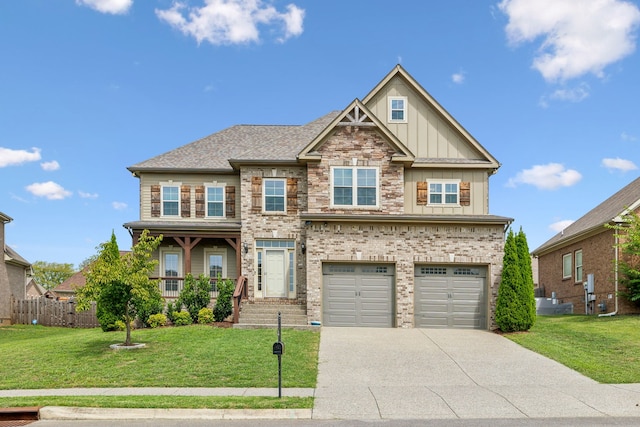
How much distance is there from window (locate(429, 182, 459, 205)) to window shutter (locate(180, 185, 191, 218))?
33.9 ft

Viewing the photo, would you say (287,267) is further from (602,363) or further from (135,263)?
(602,363)

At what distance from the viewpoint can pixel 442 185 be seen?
2395cm

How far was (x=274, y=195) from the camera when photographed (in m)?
23.5

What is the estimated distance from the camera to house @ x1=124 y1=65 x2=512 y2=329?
21.5 metres

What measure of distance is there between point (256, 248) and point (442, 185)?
8.11m

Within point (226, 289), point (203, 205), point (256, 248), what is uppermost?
point (203, 205)

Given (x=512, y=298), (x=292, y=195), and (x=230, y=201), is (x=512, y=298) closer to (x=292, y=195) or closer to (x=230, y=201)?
(x=292, y=195)

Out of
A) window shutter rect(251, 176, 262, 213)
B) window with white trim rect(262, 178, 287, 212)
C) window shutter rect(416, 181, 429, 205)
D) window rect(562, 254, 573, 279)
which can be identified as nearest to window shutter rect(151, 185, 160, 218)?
window shutter rect(251, 176, 262, 213)

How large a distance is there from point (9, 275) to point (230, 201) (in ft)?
53.7

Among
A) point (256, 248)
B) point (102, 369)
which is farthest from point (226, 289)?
point (102, 369)

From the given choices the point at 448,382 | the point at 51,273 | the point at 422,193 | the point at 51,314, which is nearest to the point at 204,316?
the point at 422,193

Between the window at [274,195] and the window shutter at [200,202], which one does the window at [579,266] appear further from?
the window shutter at [200,202]

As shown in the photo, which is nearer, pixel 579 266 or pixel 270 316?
pixel 270 316

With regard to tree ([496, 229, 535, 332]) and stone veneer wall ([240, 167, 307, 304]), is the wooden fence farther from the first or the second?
tree ([496, 229, 535, 332])
